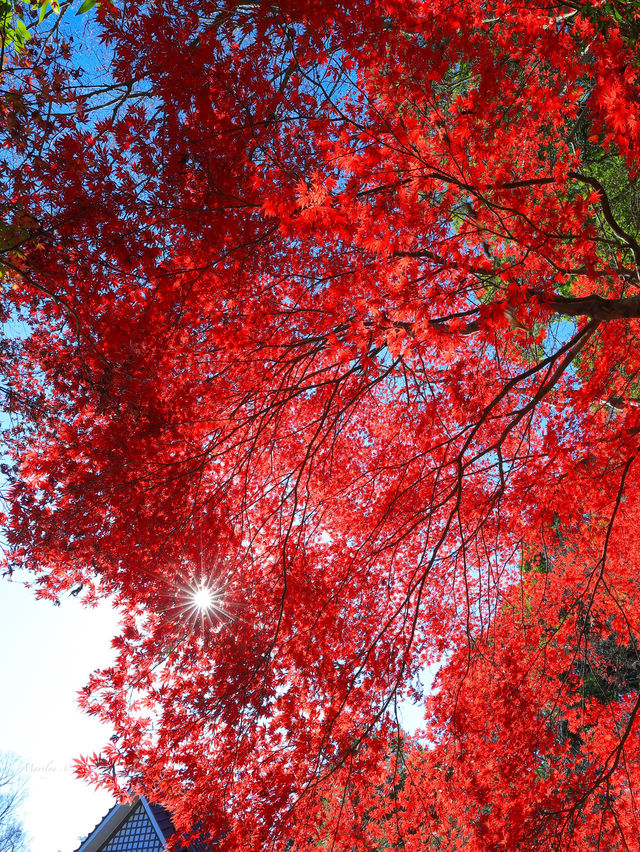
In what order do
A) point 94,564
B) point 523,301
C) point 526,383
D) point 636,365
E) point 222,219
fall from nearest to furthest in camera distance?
1. point 523,301
2. point 222,219
3. point 94,564
4. point 526,383
5. point 636,365

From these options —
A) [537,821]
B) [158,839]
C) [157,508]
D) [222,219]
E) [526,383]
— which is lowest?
[537,821]

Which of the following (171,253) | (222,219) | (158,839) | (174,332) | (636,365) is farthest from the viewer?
(158,839)

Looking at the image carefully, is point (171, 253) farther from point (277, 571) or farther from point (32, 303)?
point (277, 571)

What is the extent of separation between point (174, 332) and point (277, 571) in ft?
11.8

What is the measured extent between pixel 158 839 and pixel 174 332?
10301 millimetres

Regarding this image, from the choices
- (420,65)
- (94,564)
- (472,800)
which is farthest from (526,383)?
(94,564)

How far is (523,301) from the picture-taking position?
4.23 m

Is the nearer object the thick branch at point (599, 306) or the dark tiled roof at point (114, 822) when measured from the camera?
the thick branch at point (599, 306)

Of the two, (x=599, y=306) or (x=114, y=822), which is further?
(x=114, y=822)

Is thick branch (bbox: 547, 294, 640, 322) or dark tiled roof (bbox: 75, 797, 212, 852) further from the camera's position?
dark tiled roof (bbox: 75, 797, 212, 852)

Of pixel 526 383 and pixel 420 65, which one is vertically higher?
pixel 420 65

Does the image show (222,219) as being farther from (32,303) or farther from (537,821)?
(537,821)

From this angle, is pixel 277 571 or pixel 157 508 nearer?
pixel 157 508

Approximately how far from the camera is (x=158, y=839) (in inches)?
392
